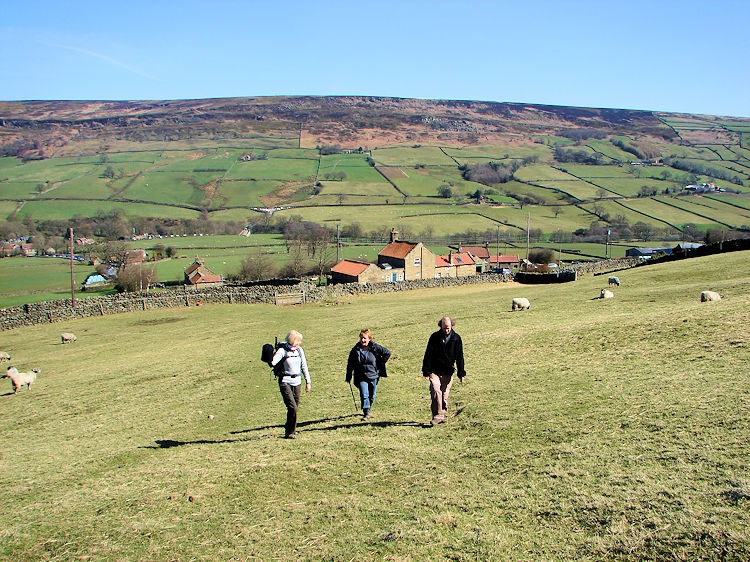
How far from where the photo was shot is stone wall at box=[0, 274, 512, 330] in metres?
45.8

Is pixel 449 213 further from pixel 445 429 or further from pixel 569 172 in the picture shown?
pixel 445 429

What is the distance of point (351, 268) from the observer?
229 ft

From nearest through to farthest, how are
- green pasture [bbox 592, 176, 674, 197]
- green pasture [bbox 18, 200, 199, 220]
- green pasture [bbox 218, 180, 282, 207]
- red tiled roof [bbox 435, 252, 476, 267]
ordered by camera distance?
red tiled roof [bbox 435, 252, 476, 267]
green pasture [bbox 18, 200, 199, 220]
green pasture [bbox 218, 180, 282, 207]
green pasture [bbox 592, 176, 674, 197]

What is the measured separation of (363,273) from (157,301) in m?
25.3

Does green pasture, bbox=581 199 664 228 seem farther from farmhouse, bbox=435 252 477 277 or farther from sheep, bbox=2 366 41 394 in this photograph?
sheep, bbox=2 366 41 394

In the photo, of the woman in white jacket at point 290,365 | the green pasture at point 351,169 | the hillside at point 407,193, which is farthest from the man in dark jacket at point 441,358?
the green pasture at point 351,169

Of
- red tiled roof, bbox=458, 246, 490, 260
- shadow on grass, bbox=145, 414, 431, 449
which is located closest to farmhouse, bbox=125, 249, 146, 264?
red tiled roof, bbox=458, 246, 490, 260

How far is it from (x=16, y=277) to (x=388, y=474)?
280 feet

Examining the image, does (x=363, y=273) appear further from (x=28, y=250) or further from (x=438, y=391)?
(x=28, y=250)

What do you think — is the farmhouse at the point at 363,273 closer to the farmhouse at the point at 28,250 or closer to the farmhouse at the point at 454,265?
the farmhouse at the point at 454,265

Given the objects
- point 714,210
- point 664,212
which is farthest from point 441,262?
point 714,210

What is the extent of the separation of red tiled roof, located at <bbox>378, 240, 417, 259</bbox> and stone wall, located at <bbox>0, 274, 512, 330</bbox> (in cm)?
1520

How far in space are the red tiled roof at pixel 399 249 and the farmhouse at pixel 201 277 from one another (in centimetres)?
2358

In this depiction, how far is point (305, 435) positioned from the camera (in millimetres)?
13055
